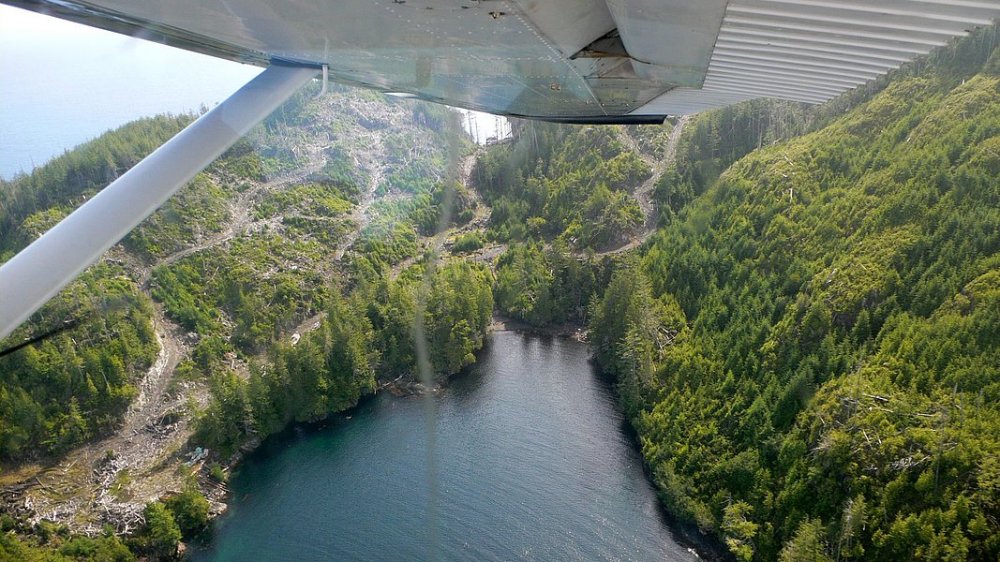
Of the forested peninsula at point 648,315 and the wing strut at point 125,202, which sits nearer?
the wing strut at point 125,202

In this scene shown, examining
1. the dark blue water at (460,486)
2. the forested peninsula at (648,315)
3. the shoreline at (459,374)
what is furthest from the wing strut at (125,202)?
the shoreline at (459,374)

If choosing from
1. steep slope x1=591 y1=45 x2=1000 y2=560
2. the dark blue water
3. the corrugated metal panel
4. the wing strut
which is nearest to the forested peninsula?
steep slope x1=591 y1=45 x2=1000 y2=560

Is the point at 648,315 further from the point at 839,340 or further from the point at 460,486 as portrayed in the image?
the point at 460,486

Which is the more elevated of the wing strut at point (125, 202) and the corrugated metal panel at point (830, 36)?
the corrugated metal panel at point (830, 36)

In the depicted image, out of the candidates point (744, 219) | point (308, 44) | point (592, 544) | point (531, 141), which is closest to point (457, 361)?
point (592, 544)

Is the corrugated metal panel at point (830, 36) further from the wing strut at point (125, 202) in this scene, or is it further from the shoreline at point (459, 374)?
the shoreline at point (459, 374)

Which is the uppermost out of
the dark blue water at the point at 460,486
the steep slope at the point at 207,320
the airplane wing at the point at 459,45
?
the airplane wing at the point at 459,45

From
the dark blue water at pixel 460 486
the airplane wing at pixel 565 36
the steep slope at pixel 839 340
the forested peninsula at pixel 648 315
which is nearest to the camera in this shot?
the airplane wing at pixel 565 36
